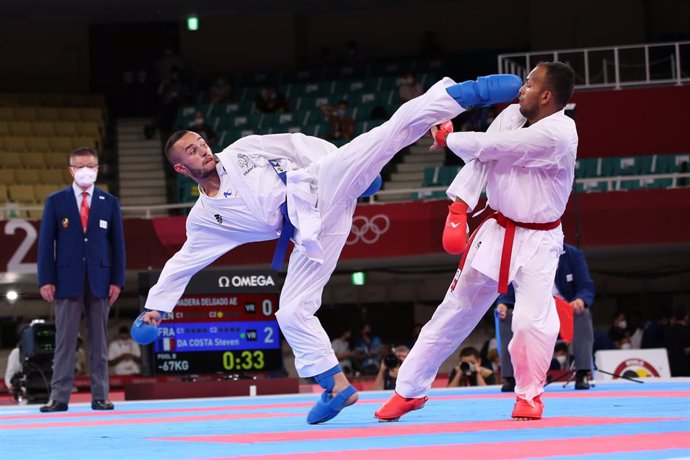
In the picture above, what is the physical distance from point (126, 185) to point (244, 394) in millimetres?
10892

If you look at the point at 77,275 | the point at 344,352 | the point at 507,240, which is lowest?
the point at 344,352

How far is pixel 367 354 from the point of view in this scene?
15477mm

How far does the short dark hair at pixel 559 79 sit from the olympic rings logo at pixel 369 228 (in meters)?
11.1

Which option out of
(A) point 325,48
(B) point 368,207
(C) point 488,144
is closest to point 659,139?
(B) point 368,207

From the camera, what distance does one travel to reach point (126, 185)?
2022 centimetres

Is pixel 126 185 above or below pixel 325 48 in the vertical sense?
below

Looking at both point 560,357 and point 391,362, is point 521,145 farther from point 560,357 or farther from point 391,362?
point 560,357

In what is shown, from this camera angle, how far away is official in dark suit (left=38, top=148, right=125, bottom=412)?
707cm

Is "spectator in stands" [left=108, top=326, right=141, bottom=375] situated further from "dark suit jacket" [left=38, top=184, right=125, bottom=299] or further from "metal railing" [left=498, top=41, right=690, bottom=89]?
"dark suit jacket" [left=38, top=184, right=125, bottom=299]

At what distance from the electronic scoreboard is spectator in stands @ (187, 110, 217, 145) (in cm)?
817

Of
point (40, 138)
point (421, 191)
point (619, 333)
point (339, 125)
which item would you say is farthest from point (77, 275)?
point (40, 138)

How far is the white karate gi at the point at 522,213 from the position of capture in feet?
14.9

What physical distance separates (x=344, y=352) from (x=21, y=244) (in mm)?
4817

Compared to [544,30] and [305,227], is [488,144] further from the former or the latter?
[544,30]
